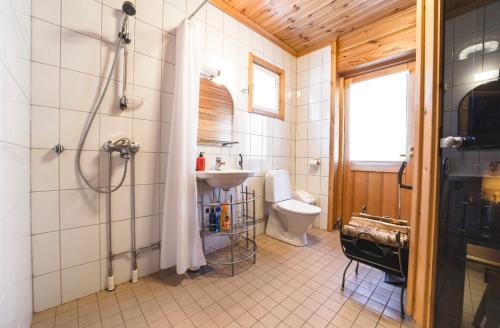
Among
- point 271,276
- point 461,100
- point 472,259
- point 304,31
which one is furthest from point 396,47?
point 271,276

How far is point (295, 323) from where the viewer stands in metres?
1.14

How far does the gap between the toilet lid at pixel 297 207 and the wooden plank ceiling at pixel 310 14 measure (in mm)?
2060

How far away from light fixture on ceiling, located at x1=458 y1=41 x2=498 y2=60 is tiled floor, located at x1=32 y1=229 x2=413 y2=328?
1.50m

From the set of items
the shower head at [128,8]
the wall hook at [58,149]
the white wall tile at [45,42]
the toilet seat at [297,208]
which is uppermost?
the shower head at [128,8]

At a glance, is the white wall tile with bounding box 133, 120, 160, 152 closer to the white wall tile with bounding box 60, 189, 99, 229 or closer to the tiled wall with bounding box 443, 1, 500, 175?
the white wall tile with bounding box 60, 189, 99, 229

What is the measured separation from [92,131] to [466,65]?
2.20m

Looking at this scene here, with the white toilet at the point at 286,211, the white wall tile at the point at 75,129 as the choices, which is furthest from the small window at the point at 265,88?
the white wall tile at the point at 75,129

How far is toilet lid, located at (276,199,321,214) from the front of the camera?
2023 millimetres

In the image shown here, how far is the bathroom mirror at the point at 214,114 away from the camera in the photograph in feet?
6.25

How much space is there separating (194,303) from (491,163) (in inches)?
70.5

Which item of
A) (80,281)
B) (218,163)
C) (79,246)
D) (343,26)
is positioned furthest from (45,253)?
(343,26)

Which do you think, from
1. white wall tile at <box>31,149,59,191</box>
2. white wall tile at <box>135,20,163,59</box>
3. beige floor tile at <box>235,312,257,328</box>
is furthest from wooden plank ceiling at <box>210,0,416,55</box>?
beige floor tile at <box>235,312,257,328</box>

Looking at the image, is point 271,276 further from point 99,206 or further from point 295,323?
point 99,206

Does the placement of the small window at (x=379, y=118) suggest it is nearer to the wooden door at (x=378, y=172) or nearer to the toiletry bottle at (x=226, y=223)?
the wooden door at (x=378, y=172)
